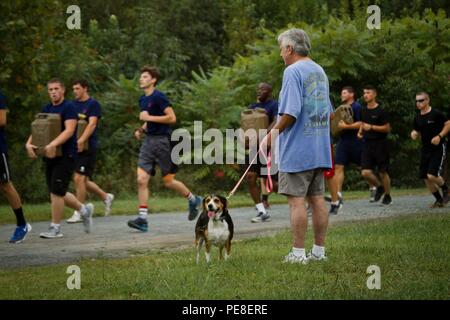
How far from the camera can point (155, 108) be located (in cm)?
1235

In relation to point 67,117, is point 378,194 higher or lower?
lower

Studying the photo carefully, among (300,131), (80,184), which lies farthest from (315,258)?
(80,184)

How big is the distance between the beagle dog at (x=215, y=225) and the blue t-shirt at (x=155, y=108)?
3708 millimetres

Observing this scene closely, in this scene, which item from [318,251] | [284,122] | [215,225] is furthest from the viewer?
[215,225]

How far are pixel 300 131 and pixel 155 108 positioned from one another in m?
4.68

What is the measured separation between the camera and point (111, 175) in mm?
21828

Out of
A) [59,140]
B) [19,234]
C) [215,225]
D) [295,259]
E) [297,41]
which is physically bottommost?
[19,234]

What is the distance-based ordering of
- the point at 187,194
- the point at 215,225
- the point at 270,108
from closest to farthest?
the point at 215,225 < the point at 187,194 < the point at 270,108

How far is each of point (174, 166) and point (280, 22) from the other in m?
19.9

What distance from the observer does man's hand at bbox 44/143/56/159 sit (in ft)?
36.3

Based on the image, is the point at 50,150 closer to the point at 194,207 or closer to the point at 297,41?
the point at 194,207

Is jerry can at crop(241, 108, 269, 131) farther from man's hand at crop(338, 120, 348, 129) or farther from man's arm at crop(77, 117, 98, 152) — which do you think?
man's arm at crop(77, 117, 98, 152)

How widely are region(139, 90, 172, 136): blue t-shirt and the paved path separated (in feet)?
5.07

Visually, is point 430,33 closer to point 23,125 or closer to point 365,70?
point 365,70
